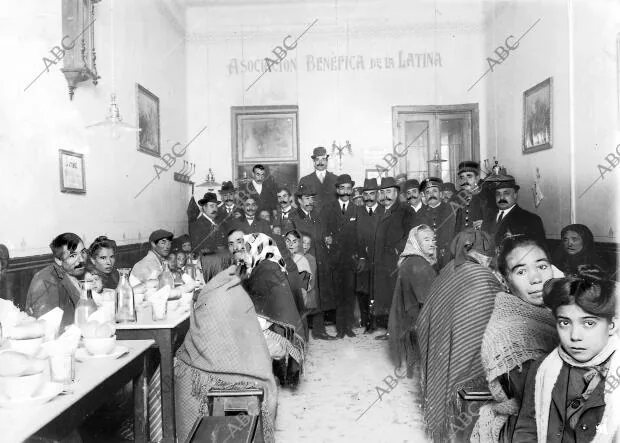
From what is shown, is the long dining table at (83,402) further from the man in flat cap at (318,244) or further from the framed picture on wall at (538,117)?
the framed picture on wall at (538,117)

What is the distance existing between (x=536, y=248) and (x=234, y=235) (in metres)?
2.59

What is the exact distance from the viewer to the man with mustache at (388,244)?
18.8 feet

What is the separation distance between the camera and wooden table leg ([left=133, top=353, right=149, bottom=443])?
2277 millimetres

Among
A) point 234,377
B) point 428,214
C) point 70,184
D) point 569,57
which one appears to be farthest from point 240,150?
point 234,377

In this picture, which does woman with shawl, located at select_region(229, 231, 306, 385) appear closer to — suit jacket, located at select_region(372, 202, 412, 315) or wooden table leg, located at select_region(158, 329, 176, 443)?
wooden table leg, located at select_region(158, 329, 176, 443)

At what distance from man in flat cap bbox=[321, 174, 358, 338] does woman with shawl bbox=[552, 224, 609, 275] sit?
207 cm

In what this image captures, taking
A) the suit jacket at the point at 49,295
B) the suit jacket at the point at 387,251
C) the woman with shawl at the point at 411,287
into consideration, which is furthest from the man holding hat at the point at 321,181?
the suit jacket at the point at 49,295

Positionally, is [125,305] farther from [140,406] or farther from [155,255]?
[155,255]

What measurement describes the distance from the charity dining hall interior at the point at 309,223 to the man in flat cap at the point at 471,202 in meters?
0.03

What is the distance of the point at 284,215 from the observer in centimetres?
619

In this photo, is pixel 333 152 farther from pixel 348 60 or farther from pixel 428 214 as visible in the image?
pixel 428 214

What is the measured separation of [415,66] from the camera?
27.5 feet

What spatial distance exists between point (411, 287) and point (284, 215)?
2.52 metres

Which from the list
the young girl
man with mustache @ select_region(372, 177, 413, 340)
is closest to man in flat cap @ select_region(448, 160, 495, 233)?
man with mustache @ select_region(372, 177, 413, 340)
